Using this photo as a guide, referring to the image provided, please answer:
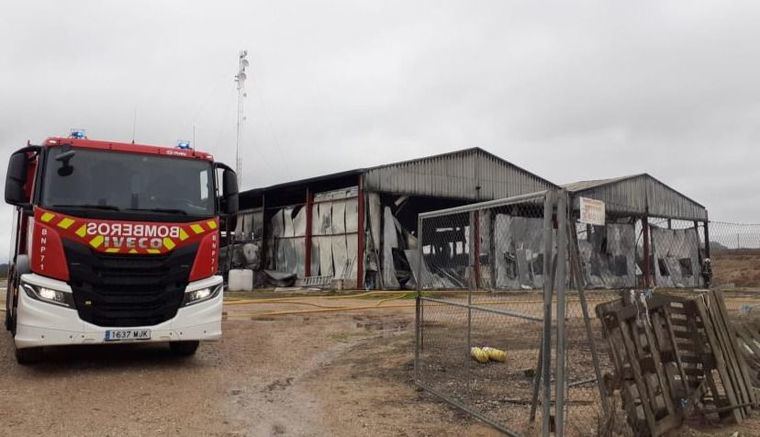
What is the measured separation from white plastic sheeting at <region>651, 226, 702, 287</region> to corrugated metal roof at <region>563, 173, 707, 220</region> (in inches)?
37.7

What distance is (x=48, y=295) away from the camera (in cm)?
670

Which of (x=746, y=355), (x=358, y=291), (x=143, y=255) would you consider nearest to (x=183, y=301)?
(x=143, y=255)

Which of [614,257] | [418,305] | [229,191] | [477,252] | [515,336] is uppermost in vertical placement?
[229,191]

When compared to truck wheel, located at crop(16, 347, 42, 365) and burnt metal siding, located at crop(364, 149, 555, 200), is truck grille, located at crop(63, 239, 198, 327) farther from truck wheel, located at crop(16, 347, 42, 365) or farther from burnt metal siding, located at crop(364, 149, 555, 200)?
burnt metal siding, located at crop(364, 149, 555, 200)

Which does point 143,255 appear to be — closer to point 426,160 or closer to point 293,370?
point 293,370

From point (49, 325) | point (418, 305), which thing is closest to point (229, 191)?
point (49, 325)

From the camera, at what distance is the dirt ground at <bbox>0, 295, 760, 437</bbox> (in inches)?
208

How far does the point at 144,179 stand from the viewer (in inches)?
295

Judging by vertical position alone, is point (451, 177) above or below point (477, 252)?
above

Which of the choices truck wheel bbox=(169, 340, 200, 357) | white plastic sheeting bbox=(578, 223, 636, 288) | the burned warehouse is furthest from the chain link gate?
the burned warehouse

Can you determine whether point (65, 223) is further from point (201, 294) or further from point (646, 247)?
point (646, 247)

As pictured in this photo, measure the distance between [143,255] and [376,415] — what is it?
140 inches

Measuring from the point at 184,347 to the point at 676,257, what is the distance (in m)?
27.6

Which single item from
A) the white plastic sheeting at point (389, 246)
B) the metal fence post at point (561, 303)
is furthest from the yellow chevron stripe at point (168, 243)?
the white plastic sheeting at point (389, 246)
